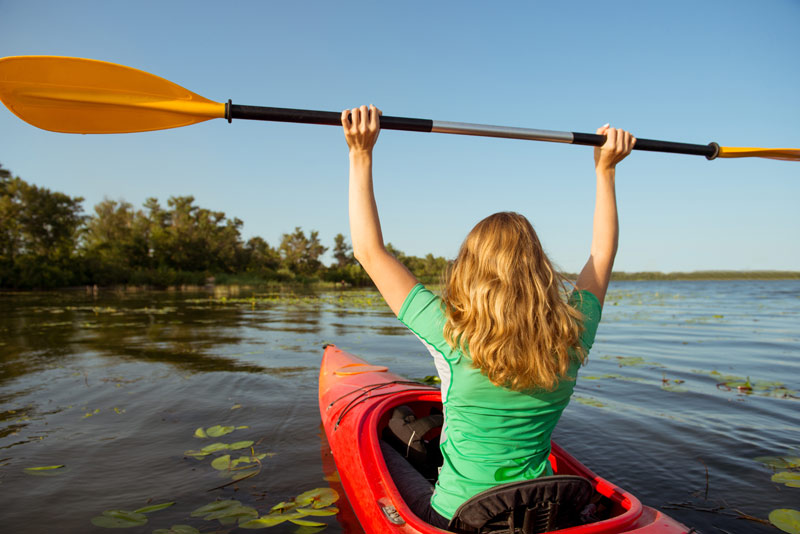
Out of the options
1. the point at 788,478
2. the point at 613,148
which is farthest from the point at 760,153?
the point at 788,478

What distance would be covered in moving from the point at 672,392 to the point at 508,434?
496 centimetres

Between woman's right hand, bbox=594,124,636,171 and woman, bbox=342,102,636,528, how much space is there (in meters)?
0.78

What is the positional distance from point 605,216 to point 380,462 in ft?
5.35

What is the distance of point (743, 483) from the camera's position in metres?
3.17

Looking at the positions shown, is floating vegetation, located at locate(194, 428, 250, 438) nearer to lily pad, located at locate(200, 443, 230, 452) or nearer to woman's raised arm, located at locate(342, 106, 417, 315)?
lily pad, located at locate(200, 443, 230, 452)

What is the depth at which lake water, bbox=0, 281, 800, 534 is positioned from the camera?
298cm

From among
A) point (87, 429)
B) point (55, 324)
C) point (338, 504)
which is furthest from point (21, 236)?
point (338, 504)

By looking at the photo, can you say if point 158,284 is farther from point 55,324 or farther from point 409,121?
point 409,121

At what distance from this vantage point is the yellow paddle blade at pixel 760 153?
9.58ft

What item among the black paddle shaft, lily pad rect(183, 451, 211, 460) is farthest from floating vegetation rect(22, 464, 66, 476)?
the black paddle shaft

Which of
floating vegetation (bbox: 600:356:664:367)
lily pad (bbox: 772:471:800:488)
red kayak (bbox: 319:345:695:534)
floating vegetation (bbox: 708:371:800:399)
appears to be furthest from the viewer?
floating vegetation (bbox: 600:356:664:367)

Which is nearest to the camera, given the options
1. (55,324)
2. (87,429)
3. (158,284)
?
(87,429)

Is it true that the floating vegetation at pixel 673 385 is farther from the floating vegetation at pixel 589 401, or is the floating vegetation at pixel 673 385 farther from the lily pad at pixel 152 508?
the lily pad at pixel 152 508

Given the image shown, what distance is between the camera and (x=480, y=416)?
5.03 ft
